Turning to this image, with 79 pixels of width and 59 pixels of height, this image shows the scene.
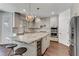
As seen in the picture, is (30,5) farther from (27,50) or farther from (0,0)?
(27,50)

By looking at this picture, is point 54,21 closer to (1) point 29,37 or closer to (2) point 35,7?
(2) point 35,7

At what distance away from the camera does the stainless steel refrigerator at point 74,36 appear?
1919 millimetres

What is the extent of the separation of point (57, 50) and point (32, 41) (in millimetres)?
488

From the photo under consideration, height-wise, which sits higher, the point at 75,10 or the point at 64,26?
the point at 75,10

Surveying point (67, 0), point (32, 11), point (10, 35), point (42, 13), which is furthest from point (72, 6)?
point (10, 35)

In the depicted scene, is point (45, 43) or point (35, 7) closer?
point (35, 7)

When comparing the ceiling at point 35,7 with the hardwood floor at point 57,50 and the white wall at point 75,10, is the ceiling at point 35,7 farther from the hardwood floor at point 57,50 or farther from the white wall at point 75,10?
the hardwood floor at point 57,50

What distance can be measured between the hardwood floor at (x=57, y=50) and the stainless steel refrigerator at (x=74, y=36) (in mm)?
106

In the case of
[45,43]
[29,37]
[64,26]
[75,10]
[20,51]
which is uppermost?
[75,10]

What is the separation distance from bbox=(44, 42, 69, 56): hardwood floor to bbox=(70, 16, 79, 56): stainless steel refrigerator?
0.11 metres

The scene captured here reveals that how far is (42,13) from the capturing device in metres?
2.01

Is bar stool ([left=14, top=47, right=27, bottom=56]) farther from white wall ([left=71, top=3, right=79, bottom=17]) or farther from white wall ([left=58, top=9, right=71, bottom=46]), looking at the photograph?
white wall ([left=71, top=3, right=79, bottom=17])

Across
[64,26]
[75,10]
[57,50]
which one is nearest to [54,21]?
[64,26]

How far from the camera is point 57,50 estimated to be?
2010 mm
